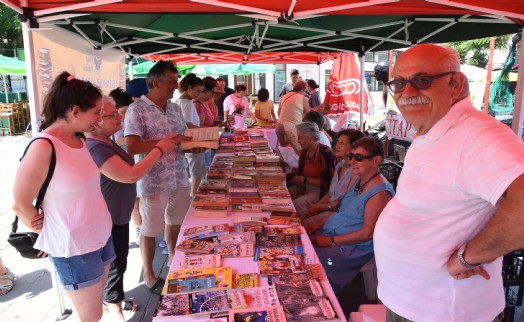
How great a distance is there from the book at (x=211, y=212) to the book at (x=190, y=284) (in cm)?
78

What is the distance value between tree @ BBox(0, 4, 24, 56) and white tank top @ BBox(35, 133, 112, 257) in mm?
17674

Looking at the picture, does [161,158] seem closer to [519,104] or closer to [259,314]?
[259,314]

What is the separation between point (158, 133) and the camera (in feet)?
9.19

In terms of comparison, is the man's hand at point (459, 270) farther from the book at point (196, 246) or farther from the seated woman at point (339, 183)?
the seated woman at point (339, 183)

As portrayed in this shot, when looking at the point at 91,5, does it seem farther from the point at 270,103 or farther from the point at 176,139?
the point at 270,103

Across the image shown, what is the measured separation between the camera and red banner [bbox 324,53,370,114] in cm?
709

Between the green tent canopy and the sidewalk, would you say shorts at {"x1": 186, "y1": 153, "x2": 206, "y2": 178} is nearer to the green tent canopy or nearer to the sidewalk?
the sidewalk

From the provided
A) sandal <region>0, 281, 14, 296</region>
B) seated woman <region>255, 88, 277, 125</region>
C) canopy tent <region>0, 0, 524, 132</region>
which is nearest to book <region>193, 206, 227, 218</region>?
Answer: canopy tent <region>0, 0, 524, 132</region>

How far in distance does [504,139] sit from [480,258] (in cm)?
35

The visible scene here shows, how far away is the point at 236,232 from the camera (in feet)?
6.88

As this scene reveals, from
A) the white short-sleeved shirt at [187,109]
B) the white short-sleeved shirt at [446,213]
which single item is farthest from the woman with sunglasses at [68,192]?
the white short-sleeved shirt at [187,109]

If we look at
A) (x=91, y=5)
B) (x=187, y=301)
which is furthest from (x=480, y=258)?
(x=91, y=5)

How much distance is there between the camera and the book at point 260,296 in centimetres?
141

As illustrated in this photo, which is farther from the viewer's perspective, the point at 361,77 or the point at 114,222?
the point at 361,77
